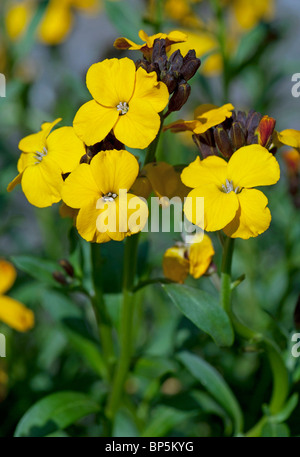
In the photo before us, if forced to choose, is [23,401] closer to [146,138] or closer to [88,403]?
[88,403]

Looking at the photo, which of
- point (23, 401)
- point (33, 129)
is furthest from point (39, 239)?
point (23, 401)

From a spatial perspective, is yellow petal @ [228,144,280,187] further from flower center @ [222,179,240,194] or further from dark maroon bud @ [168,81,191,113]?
dark maroon bud @ [168,81,191,113]

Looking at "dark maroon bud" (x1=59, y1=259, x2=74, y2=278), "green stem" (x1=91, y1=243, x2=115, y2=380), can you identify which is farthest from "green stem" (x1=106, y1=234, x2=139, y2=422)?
"dark maroon bud" (x1=59, y1=259, x2=74, y2=278)

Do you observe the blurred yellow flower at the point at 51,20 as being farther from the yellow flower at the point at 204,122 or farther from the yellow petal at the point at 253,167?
the yellow petal at the point at 253,167

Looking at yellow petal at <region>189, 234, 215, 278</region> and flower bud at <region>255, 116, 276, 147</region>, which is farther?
yellow petal at <region>189, 234, 215, 278</region>

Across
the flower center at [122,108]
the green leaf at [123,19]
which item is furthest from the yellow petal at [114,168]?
the green leaf at [123,19]

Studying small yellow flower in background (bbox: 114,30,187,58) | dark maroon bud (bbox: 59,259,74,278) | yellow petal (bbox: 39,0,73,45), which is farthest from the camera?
yellow petal (bbox: 39,0,73,45)

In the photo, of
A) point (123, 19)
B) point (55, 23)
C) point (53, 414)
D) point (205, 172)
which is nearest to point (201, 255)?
point (205, 172)
